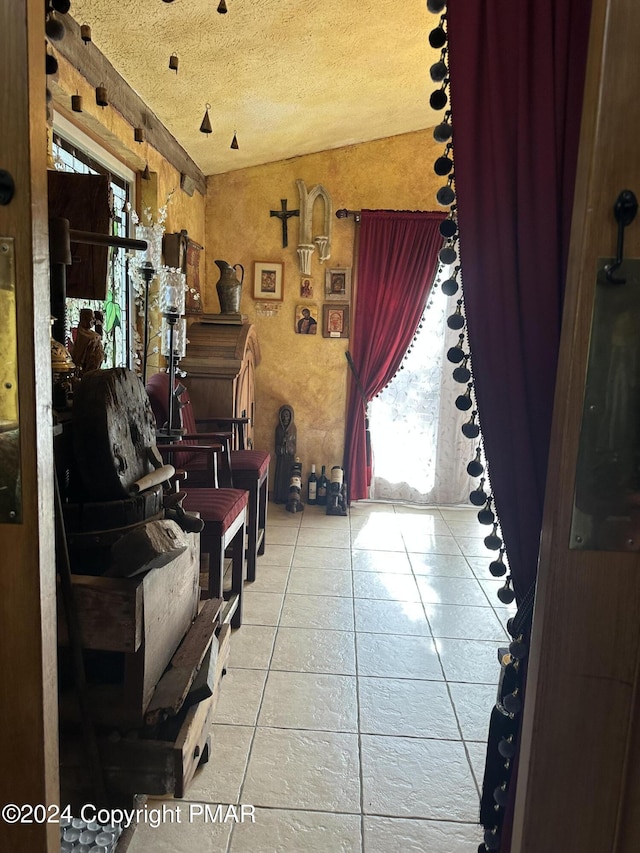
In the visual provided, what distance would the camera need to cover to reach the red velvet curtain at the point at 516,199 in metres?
0.91

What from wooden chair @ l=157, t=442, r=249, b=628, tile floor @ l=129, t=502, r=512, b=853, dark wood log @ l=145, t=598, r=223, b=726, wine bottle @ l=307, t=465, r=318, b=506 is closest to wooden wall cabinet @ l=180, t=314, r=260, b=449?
wooden chair @ l=157, t=442, r=249, b=628

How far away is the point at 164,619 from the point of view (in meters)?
1.45

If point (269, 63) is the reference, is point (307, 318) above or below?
below

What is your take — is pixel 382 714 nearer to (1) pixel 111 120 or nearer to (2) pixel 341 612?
(2) pixel 341 612

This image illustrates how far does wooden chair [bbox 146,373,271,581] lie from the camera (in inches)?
113

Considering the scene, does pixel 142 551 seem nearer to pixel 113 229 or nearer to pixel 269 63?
pixel 113 229

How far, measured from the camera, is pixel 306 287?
4773mm

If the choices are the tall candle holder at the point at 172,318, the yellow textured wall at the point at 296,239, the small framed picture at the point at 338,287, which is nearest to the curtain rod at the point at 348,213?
the yellow textured wall at the point at 296,239

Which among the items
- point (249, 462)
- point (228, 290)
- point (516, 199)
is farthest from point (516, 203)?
point (228, 290)

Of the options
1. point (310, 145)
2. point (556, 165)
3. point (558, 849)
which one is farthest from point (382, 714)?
point (310, 145)

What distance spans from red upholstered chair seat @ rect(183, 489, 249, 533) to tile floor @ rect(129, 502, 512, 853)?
592mm

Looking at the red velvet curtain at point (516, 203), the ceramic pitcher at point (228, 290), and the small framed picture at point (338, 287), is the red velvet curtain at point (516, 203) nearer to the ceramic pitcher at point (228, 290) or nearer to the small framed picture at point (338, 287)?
the ceramic pitcher at point (228, 290)

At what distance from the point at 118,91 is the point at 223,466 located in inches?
73.5

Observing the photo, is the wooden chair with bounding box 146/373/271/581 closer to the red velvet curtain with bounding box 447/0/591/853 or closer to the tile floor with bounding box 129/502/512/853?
the tile floor with bounding box 129/502/512/853
